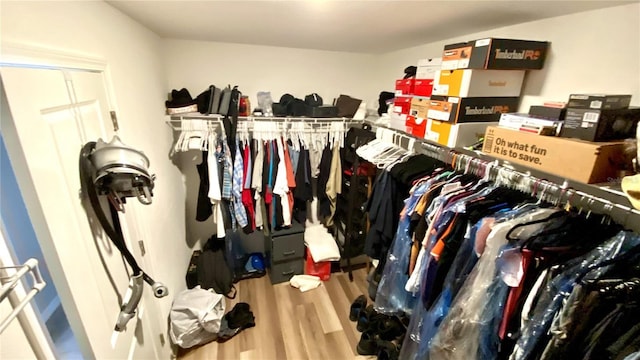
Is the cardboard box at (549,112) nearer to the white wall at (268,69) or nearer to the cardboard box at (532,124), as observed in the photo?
the cardboard box at (532,124)

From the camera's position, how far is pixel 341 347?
2.00 metres

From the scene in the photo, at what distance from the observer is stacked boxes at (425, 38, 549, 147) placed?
121cm

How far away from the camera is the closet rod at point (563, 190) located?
819 mm

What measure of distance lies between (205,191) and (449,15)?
2046 millimetres

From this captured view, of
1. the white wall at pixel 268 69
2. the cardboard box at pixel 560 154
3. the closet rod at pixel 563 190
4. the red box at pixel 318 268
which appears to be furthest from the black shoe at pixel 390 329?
the white wall at pixel 268 69

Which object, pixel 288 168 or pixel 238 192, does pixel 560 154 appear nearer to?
pixel 288 168

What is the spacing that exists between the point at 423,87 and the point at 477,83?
39 centimetres

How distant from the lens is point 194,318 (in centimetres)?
191

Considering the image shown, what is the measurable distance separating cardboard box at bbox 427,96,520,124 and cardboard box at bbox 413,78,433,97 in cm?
18

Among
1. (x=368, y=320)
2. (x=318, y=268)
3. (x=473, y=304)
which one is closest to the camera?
(x=473, y=304)

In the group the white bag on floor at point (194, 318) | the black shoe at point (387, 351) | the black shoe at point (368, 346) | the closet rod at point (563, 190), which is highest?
the closet rod at point (563, 190)

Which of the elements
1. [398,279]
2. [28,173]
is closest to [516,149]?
[398,279]

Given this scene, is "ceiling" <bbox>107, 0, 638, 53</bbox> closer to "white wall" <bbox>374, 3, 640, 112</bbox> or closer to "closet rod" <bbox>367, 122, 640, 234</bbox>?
"white wall" <bbox>374, 3, 640, 112</bbox>

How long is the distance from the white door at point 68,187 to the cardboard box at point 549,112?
1737 millimetres
